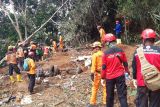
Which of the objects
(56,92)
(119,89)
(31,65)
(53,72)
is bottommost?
(56,92)

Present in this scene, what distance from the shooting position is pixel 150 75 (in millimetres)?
6414

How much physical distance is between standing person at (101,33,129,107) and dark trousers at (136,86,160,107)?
5.44ft

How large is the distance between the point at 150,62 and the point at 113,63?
2253 millimetres

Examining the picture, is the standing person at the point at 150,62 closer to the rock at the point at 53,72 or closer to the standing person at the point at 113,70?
the standing person at the point at 113,70

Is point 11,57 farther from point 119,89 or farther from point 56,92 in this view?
point 119,89

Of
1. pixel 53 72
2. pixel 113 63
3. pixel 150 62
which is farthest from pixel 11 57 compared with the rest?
pixel 150 62

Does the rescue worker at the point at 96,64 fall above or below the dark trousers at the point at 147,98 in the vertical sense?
above

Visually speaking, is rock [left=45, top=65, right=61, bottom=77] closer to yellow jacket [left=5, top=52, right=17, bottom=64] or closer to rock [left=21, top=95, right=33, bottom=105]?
yellow jacket [left=5, top=52, right=17, bottom=64]

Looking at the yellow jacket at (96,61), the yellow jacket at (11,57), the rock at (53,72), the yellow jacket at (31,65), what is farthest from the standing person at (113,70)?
the rock at (53,72)

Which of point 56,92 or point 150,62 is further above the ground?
point 150,62

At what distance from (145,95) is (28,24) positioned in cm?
2792

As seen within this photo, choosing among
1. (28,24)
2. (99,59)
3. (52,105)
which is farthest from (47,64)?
(28,24)

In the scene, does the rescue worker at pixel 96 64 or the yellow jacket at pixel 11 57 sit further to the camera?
the yellow jacket at pixel 11 57

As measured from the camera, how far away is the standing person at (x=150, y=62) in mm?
6520
